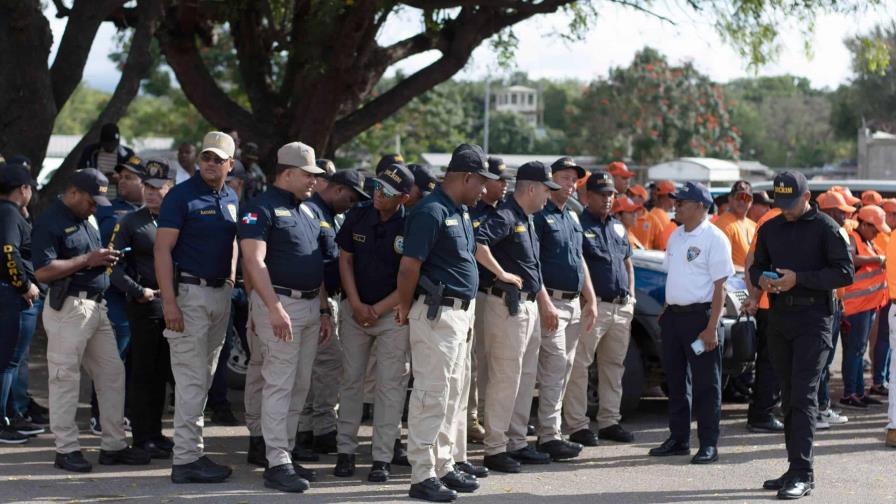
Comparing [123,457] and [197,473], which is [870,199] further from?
[123,457]

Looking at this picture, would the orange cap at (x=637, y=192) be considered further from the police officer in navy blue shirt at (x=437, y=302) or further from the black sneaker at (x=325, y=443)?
the police officer in navy blue shirt at (x=437, y=302)

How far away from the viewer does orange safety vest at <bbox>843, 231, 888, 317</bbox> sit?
10266mm

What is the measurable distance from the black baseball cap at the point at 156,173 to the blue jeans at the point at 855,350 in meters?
6.31

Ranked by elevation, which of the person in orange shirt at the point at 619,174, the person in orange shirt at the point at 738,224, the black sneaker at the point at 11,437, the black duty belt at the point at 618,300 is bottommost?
the black sneaker at the point at 11,437

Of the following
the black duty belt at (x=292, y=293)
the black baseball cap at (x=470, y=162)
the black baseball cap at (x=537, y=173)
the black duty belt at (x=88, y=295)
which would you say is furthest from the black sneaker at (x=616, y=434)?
the black duty belt at (x=88, y=295)

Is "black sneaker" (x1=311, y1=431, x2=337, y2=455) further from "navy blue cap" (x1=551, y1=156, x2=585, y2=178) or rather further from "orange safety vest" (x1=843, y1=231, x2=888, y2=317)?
"orange safety vest" (x1=843, y1=231, x2=888, y2=317)

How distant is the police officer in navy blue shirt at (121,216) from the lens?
26.5 ft

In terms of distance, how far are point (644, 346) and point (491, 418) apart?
7.44 ft

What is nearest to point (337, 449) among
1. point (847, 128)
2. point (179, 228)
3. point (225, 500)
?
point (225, 500)

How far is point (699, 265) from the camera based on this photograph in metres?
8.15

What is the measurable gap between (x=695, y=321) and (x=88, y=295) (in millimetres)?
4280

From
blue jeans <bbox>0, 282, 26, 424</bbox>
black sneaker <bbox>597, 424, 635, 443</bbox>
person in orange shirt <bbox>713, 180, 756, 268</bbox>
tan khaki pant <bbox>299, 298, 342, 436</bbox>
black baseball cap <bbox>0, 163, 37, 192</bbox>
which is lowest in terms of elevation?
black sneaker <bbox>597, 424, 635, 443</bbox>

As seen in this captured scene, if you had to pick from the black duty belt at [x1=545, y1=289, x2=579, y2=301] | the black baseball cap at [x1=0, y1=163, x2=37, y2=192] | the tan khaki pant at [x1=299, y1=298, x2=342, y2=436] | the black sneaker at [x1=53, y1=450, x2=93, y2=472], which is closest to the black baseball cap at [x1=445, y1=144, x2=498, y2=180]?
the black duty belt at [x1=545, y1=289, x2=579, y2=301]

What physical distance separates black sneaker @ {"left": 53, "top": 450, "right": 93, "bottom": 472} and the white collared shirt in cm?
429
